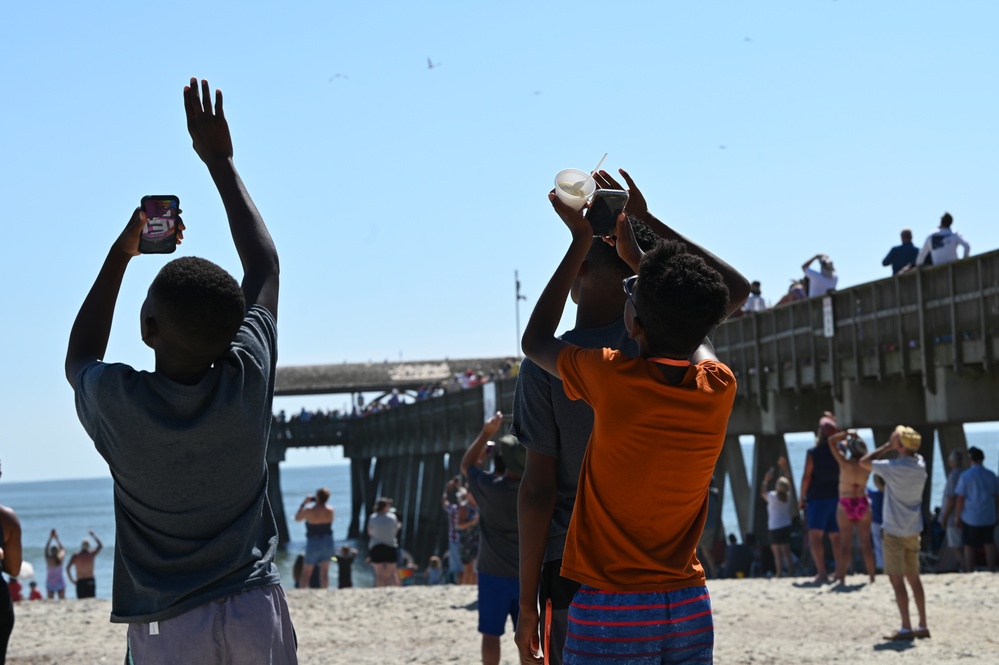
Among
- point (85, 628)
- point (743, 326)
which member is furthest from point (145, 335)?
point (743, 326)

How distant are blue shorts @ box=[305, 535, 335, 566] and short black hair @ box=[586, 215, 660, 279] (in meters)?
15.3

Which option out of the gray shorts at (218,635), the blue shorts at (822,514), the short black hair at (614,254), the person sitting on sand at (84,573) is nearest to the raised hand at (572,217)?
the short black hair at (614,254)

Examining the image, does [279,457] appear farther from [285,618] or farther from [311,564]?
[285,618]

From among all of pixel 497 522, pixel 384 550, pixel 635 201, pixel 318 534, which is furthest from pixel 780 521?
pixel 635 201

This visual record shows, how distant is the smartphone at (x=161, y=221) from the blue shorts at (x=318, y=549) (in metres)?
15.7

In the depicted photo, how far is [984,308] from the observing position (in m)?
17.6

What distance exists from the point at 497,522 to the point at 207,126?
171 inches

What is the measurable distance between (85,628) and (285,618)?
33.8 feet

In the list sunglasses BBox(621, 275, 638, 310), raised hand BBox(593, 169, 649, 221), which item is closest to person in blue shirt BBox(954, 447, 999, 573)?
raised hand BBox(593, 169, 649, 221)

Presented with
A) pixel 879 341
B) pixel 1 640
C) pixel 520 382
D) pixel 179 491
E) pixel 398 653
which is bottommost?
pixel 398 653

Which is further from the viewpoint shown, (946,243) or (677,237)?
(946,243)

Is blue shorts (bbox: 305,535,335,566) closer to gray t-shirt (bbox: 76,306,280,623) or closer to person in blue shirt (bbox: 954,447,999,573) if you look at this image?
person in blue shirt (bbox: 954,447,999,573)

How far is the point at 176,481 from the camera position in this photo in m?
3.09

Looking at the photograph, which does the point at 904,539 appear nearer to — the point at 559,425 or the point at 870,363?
the point at 559,425
